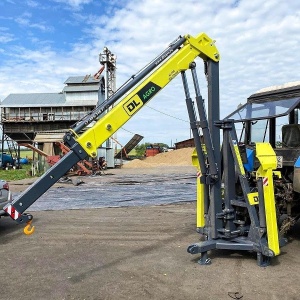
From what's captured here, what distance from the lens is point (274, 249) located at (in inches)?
203

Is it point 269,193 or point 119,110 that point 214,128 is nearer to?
point 269,193

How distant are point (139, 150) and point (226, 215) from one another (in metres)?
57.8

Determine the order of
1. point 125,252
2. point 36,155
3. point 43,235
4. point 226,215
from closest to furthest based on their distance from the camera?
point 226,215 < point 125,252 < point 43,235 < point 36,155

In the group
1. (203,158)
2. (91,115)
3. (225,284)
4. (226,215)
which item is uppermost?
(91,115)

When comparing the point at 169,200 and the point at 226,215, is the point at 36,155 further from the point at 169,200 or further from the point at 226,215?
the point at 226,215

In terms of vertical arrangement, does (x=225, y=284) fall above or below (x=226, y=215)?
below

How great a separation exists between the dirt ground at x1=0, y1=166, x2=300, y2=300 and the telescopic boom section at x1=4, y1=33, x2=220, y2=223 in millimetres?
1187

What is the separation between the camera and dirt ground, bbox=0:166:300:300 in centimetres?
445

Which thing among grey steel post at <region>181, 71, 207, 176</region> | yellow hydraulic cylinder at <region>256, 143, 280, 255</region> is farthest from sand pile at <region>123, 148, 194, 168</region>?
yellow hydraulic cylinder at <region>256, 143, 280, 255</region>

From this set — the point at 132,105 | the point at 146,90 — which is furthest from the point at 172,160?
the point at 132,105

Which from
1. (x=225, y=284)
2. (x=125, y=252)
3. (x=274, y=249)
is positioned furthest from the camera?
(x=125, y=252)

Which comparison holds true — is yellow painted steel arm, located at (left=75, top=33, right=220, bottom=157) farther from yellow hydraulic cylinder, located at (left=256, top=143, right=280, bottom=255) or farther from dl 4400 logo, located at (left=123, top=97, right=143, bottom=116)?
yellow hydraulic cylinder, located at (left=256, top=143, right=280, bottom=255)

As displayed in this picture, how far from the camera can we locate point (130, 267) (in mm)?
5371

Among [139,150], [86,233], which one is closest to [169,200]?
[86,233]
